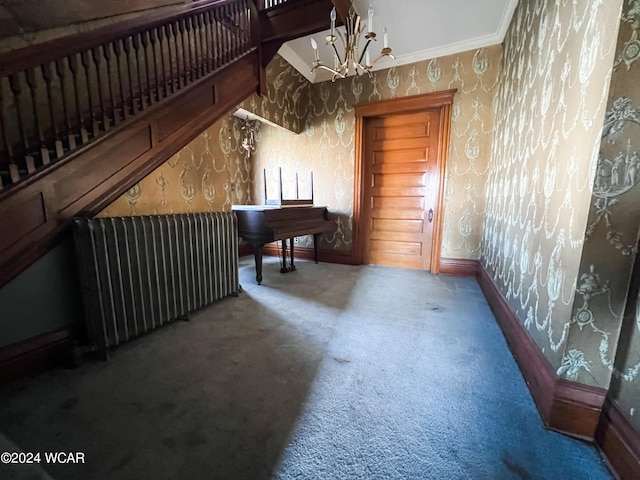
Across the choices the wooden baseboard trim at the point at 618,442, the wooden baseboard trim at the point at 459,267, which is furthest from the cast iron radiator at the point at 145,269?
the wooden baseboard trim at the point at 459,267

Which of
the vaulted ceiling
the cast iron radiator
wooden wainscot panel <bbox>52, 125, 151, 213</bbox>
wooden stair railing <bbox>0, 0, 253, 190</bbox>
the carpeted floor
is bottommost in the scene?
the carpeted floor

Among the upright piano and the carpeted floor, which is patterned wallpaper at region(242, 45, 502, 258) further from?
the carpeted floor

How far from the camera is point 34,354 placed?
1.35 metres

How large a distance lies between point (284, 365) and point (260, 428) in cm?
42

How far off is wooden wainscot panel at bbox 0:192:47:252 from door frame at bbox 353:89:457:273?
3.14 metres

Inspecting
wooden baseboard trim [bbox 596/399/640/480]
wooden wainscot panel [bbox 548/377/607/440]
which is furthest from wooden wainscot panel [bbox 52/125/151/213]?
wooden baseboard trim [bbox 596/399/640/480]

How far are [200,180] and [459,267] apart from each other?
3.37 m

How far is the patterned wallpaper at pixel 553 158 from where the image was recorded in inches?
38.1

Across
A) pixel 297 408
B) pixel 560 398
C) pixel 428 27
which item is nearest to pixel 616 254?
pixel 560 398

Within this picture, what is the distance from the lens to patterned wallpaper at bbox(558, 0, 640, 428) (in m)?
0.84

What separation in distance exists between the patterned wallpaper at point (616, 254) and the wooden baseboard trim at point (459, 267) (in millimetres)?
2304

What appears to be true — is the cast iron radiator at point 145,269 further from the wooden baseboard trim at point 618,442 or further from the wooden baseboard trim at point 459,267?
the wooden baseboard trim at point 459,267

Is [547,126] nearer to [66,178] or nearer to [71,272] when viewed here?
[66,178]

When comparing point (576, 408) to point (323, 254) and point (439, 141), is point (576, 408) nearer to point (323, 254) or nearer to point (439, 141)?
point (439, 141)
